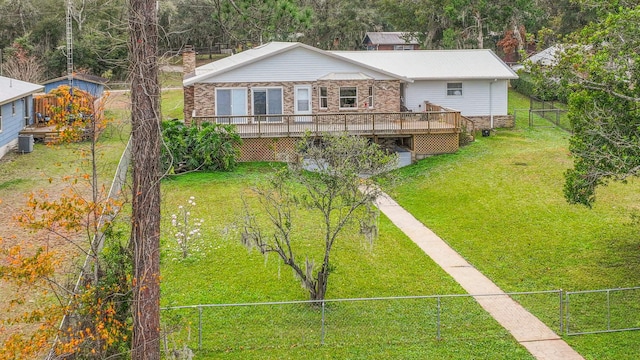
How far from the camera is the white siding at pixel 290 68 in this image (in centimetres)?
3344

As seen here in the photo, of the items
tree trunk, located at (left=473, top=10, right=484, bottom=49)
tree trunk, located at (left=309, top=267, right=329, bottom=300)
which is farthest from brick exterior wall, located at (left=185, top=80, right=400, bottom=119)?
tree trunk, located at (left=473, top=10, right=484, bottom=49)

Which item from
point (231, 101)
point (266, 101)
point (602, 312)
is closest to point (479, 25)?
point (266, 101)

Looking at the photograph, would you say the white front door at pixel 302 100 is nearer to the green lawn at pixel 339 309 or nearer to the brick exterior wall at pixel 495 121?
the brick exterior wall at pixel 495 121

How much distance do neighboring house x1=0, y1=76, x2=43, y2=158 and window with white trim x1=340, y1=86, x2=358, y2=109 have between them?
14.2m

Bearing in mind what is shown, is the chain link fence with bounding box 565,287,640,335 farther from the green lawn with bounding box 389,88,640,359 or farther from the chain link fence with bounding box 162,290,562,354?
the chain link fence with bounding box 162,290,562,354

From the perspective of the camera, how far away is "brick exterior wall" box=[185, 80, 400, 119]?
33375 mm

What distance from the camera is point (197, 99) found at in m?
33.3

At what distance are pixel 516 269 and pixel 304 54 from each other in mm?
17017

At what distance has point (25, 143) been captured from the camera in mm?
33062

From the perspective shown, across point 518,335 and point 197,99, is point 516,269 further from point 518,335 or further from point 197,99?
point 197,99

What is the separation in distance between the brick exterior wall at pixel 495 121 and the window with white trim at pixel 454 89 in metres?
1.36

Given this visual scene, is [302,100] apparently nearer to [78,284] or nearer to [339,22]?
[78,284]

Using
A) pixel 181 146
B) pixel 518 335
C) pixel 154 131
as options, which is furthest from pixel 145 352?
Result: pixel 181 146

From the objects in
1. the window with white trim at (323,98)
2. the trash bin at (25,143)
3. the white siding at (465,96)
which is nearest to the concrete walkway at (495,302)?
the window with white trim at (323,98)
